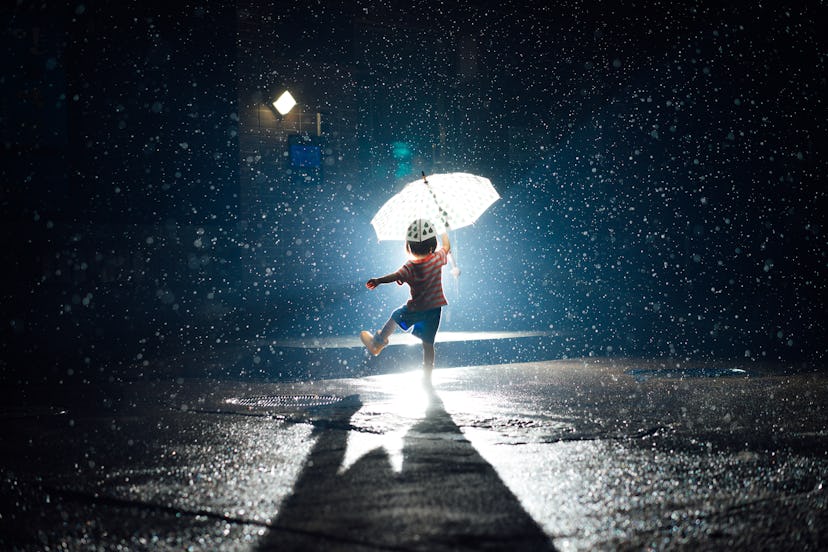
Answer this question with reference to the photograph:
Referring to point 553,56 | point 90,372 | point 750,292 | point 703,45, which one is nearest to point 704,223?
point 750,292

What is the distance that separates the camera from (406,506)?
12.2 ft

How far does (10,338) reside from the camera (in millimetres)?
13805

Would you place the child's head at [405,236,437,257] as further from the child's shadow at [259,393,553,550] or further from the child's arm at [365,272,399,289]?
the child's shadow at [259,393,553,550]

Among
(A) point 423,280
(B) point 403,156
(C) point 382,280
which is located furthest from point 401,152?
(C) point 382,280

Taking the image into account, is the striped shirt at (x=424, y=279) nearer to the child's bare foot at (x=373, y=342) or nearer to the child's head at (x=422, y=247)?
the child's head at (x=422, y=247)

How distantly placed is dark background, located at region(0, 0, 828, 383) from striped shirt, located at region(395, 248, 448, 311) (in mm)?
2300

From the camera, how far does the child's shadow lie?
3174mm

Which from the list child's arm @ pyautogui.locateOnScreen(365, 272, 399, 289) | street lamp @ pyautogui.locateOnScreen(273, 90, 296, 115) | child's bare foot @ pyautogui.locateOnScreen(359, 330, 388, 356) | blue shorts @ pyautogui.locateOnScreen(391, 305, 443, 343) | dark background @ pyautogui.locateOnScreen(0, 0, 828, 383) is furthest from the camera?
street lamp @ pyautogui.locateOnScreen(273, 90, 296, 115)

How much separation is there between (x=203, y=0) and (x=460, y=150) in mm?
7909

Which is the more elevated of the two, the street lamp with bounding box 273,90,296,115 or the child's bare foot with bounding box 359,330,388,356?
the street lamp with bounding box 273,90,296,115

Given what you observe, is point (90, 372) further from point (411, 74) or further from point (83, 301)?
point (411, 74)

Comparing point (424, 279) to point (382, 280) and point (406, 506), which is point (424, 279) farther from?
point (406, 506)

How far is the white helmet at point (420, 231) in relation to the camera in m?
8.70

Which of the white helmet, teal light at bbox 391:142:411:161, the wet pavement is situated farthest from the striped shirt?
teal light at bbox 391:142:411:161
